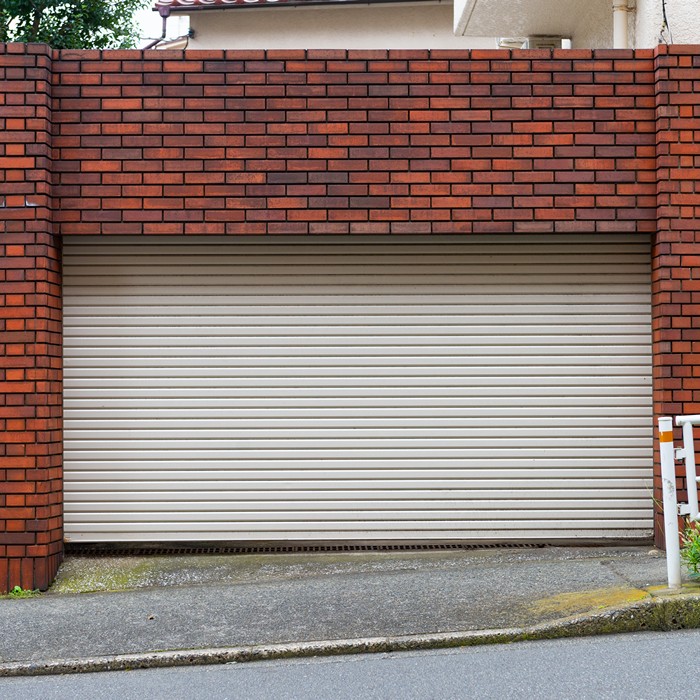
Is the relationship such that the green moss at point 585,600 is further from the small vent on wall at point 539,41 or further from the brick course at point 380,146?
the small vent on wall at point 539,41

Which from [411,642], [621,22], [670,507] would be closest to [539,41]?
[621,22]

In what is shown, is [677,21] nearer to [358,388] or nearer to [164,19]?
[358,388]

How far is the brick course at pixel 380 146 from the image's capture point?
8758 mm

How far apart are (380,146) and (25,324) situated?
3.08m

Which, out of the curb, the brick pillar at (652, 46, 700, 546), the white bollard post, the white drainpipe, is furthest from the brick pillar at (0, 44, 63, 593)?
the white drainpipe

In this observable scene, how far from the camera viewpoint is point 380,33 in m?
19.1

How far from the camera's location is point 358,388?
30.0ft

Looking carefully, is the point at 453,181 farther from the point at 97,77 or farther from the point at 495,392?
the point at 97,77

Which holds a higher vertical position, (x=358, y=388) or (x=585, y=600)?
(x=358, y=388)

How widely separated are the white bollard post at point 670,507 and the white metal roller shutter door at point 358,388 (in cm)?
208

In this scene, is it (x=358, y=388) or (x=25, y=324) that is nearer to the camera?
(x=25, y=324)

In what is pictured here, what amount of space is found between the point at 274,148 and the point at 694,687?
5226mm

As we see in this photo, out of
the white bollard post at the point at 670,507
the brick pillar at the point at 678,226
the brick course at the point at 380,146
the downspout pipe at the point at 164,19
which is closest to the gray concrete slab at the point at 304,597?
the white bollard post at the point at 670,507

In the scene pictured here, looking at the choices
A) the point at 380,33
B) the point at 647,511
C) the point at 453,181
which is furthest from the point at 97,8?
the point at 647,511
